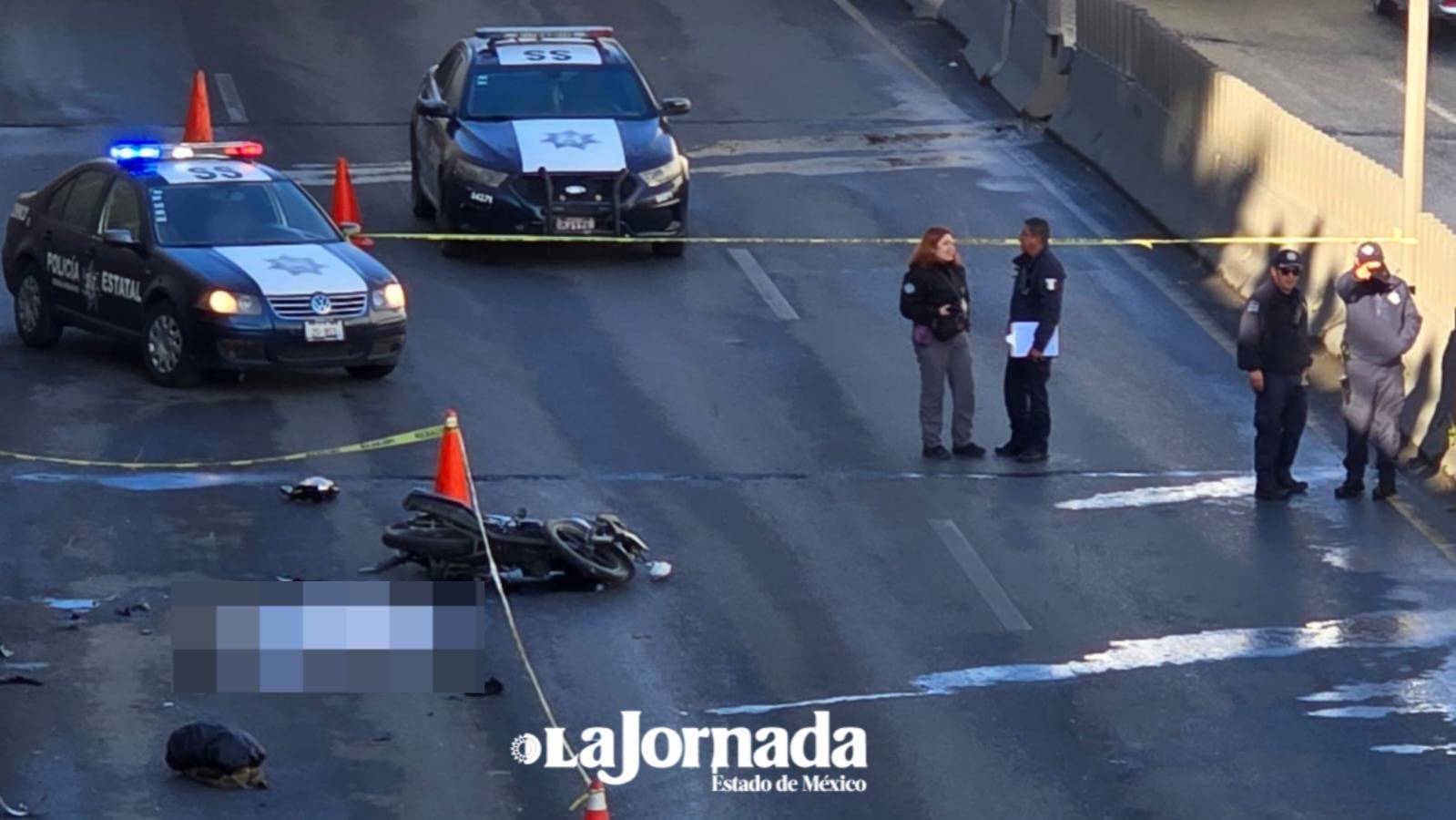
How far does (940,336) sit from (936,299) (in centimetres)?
24

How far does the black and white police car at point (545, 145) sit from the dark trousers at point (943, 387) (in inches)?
203

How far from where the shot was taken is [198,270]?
20.0 meters

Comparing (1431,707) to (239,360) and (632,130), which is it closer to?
(239,360)

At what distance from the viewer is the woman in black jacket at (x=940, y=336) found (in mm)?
18859

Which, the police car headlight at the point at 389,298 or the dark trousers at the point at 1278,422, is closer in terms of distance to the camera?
the dark trousers at the point at 1278,422

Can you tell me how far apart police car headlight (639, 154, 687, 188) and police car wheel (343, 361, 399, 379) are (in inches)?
143

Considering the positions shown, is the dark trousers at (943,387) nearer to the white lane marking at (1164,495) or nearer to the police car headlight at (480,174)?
the white lane marking at (1164,495)

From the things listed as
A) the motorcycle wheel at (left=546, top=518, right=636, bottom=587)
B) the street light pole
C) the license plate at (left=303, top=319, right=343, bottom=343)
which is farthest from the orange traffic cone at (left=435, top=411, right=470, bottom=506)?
the street light pole

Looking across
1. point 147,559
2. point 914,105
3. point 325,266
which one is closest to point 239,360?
point 325,266

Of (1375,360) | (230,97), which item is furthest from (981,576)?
(230,97)

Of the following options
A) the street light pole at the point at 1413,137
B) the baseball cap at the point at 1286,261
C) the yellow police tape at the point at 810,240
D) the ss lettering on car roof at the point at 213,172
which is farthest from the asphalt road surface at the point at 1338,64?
the ss lettering on car roof at the point at 213,172

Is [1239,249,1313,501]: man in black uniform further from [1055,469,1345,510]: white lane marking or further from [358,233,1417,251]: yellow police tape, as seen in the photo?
[358,233,1417,251]: yellow police tape

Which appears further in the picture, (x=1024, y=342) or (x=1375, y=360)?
(x=1024, y=342)

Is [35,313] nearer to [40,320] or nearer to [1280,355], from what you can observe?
[40,320]
